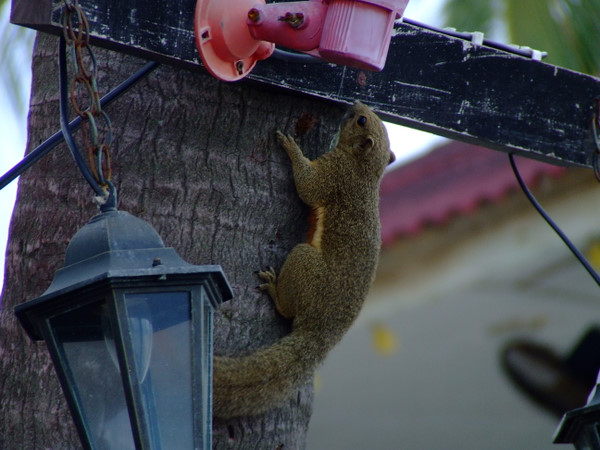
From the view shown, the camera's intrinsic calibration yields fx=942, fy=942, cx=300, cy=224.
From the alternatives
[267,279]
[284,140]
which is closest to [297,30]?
[284,140]

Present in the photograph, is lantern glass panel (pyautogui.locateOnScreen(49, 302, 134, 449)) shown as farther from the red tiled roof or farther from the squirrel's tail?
the red tiled roof

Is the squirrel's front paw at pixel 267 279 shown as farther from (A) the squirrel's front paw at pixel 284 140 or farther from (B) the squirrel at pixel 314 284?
(A) the squirrel's front paw at pixel 284 140

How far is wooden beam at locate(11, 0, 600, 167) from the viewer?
2.02 metres

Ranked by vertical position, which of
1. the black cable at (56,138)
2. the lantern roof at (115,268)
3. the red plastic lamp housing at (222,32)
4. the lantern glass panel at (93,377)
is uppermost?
the red plastic lamp housing at (222,32)

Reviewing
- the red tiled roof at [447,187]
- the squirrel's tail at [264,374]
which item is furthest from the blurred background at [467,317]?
the squirrel's tail at [264,374]

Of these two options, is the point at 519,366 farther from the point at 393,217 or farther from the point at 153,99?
the point at 153,99

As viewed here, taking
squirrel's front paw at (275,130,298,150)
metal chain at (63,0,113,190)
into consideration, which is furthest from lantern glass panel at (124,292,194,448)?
squirrel's front paw at (275,130,298,150)

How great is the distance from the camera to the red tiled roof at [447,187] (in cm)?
420

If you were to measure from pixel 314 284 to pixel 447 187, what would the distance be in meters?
2.12

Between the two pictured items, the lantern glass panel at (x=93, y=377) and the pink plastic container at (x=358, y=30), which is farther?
the pink plastic container at (x=358, y=30)

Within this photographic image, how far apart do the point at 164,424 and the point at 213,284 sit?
242 millimetres

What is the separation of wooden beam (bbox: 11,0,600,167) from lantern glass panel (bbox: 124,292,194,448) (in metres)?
0.69

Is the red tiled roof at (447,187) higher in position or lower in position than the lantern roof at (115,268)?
higher

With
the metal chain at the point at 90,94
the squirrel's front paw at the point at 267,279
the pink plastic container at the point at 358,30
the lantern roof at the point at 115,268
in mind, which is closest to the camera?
the lantern roof at the point at 115,268
